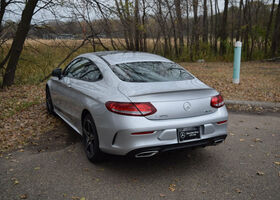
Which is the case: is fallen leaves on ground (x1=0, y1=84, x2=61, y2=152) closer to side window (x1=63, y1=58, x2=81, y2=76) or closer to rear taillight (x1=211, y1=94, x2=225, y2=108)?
side window (x1=63, y1=58, x2=81, y2=76)

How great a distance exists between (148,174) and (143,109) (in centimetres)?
95

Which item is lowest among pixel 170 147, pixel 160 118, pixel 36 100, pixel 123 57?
pixel 36 100

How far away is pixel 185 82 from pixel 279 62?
14.6 metres

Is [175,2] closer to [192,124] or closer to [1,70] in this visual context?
[1,70]

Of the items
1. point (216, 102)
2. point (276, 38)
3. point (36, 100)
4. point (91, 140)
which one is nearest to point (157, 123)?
point (216, 102)

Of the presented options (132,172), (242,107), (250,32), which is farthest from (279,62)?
(132,172)

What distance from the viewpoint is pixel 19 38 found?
35.1 ft

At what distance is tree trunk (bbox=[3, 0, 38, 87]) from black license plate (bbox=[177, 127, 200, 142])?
8.61 meters

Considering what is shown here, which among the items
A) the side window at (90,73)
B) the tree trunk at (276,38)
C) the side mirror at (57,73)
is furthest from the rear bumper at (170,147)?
the tree trunk at (276,38)

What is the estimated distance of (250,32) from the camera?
60.7 feet

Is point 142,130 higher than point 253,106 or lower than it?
higher

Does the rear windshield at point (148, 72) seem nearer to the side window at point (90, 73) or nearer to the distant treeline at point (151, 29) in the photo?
the side window at point (90, 73)

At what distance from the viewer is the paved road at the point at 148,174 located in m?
3.36

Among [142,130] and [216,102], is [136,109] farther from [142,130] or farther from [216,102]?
[216,102]
